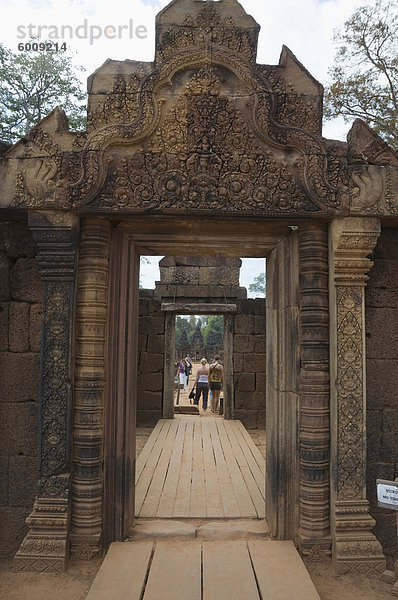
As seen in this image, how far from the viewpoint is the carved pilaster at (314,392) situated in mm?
3170

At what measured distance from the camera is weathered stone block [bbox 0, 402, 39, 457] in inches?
131

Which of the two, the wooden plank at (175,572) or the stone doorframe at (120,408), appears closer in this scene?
the wooden plank at (175,572)

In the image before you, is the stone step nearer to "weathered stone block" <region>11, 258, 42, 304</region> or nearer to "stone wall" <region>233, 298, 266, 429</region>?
"weathered stone block" <region>11, 258, 42, 304</region>

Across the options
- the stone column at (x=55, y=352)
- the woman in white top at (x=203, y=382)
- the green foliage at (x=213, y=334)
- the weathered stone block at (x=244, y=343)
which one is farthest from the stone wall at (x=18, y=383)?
the green foliage at (x=213, y=334)

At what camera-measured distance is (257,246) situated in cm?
360

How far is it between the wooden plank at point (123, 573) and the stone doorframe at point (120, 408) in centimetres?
18

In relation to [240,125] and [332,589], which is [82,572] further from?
[240,125]

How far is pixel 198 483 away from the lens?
4.83 meters

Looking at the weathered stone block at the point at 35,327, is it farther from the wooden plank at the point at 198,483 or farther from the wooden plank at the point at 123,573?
the wooden plank at the point at 198,483

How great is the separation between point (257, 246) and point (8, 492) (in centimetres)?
266

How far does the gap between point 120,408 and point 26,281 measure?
1207 millimetres

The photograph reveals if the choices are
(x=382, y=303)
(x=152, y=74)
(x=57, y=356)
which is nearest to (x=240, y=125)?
(x=152, y=74)

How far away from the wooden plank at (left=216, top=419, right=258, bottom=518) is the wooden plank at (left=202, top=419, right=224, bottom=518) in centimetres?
18

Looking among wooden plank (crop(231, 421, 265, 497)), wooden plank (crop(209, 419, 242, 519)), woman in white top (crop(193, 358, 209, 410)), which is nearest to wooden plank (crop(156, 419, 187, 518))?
wooden plank (crop(209, 419, 242, 519))
